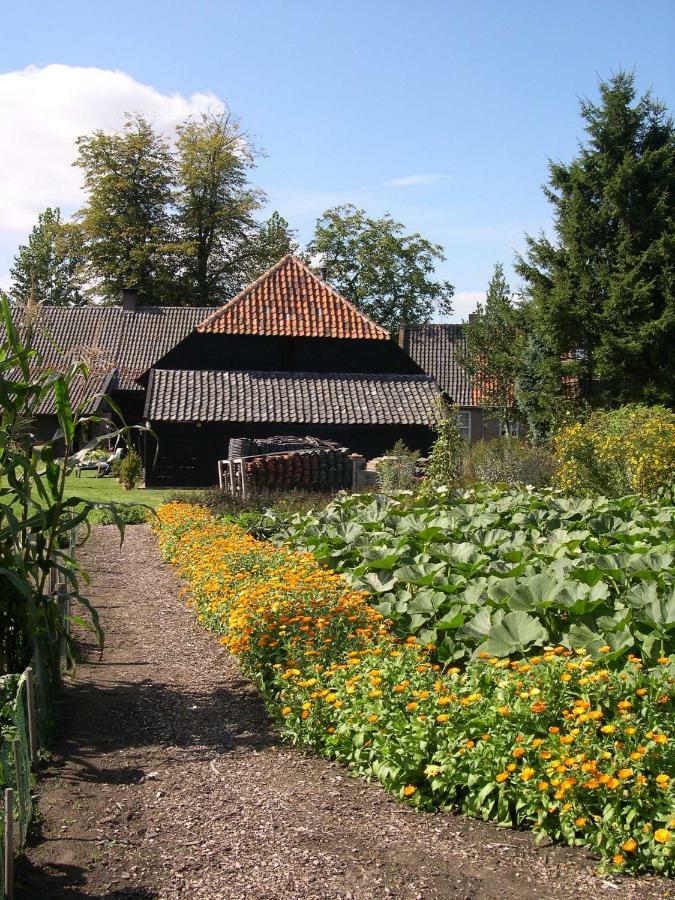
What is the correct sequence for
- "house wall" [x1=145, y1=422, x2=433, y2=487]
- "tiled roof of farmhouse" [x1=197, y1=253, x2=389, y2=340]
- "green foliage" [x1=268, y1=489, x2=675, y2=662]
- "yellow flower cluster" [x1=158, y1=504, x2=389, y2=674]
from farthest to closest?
"tiled roof of farmhouse" [x1=197, y1=253, x2=389, y2=340] → "house wall" [x1=145, y1=422, x2=433, y2=487] → "yellow flower cluster" [x1=158, y1=504, x2=389, y2=674] → "green foliage" [x1=268, y1=489, x2=675, y2=662]

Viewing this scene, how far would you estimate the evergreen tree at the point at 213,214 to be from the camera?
151ft

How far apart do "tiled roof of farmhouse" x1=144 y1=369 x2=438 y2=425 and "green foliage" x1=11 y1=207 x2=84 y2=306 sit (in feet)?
63.4

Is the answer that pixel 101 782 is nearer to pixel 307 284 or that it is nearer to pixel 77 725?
pixel 77 725

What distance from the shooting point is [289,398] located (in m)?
25.9

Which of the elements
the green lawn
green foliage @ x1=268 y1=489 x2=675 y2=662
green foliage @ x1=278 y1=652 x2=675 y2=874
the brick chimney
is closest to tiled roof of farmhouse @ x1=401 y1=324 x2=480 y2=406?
the brick chimney

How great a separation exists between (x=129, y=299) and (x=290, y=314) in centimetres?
1562

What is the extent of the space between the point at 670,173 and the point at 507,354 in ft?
35.0

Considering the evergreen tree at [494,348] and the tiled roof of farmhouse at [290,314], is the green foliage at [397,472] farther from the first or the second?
the evergreen tree at [494,348]

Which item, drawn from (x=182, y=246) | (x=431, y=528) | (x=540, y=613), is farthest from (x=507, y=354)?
(x=540, y=613)

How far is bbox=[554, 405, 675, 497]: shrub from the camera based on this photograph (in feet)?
51.8

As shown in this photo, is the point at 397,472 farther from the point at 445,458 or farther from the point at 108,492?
the point at 108,492

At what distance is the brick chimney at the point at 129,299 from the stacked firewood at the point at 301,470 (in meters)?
23.0

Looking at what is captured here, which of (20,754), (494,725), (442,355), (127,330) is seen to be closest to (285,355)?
(127,330)

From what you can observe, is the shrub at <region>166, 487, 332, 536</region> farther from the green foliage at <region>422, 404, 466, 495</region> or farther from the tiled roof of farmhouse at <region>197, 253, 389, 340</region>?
the tiled roof of farmhouse at <region>197, 253, 389, 340</region>
